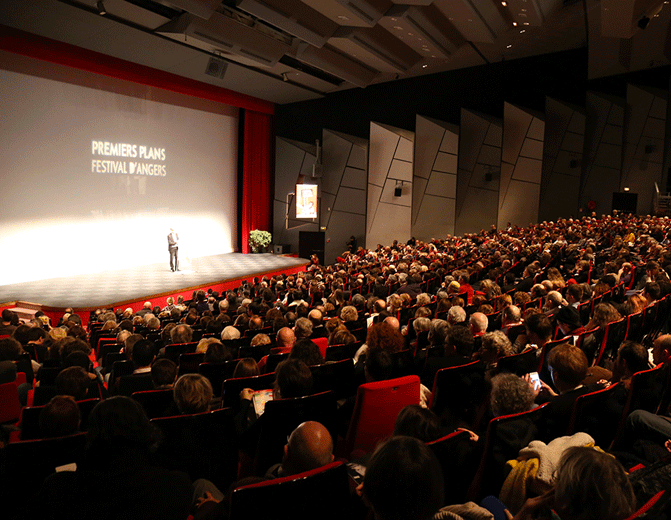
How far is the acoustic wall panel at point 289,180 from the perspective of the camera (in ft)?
65.4

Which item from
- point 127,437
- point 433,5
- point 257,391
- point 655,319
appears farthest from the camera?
point 433,5

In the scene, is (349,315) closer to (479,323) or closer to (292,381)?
(479,323)

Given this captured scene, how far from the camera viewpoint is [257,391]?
2.95 m

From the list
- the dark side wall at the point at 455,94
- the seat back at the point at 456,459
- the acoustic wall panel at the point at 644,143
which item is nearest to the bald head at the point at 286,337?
the seat back at the point at 456,459

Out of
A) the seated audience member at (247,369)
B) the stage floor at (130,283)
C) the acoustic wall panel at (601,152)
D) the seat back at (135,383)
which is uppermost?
the acoustic wall panel at (601,152)

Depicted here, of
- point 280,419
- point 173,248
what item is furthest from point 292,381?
point 173,248

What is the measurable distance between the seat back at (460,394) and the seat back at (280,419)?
71 cm

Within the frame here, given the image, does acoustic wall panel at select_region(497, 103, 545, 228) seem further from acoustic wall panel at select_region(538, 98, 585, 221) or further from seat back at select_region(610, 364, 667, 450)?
seat back at select_region(610, 364, 667, 450)

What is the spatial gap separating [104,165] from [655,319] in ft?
44.8

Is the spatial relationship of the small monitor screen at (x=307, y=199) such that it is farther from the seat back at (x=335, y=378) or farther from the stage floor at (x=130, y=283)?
the seat back at (x=335, y=378)

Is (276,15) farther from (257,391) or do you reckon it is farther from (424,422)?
(424,422)

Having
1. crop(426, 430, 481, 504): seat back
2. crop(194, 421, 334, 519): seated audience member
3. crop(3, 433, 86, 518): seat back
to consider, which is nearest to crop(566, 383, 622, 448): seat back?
crop(426, 430, 481, 504): seat back

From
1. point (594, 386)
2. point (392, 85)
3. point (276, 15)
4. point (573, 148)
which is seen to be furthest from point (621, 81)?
point (594, 386)

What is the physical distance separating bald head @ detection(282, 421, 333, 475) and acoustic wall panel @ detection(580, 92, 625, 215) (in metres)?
18.4
